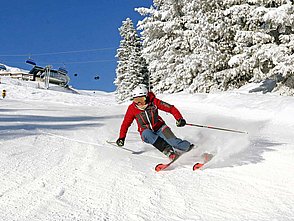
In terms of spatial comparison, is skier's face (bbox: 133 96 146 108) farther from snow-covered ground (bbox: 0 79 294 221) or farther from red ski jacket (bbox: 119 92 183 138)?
snow-covered ground (bbox: 0 79 294 221)

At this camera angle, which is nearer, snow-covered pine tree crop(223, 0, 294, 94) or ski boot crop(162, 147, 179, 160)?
ski boot crop(162, 147, 179, 160)

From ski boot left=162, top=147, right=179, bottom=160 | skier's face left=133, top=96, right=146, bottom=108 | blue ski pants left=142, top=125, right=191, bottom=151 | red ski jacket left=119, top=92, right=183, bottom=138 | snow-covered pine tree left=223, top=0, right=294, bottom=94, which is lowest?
ski boot left=162, top=147, right=179, bottom=160

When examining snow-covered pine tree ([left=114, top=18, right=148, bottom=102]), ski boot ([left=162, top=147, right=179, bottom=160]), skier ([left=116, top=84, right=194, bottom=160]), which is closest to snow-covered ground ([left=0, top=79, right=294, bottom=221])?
ski boot ([left=162, top=147, right=179, bottom=160])

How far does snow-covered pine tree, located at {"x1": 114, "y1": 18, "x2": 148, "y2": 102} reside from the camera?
36853 millimetres

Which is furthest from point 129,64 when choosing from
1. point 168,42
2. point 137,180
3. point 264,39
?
point 137,180

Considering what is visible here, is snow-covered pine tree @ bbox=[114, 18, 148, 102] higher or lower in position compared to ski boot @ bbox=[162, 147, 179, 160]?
higher

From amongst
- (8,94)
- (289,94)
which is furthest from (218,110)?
(8,94)

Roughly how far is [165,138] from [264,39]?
1065 centimetres

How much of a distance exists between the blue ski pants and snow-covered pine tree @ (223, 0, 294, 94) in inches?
336

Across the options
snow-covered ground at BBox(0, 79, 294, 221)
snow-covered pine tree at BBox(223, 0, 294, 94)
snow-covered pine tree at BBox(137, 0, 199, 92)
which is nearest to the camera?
snow-covered ground at BBox(0, 79, 294, 221)

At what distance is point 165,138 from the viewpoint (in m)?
5.87

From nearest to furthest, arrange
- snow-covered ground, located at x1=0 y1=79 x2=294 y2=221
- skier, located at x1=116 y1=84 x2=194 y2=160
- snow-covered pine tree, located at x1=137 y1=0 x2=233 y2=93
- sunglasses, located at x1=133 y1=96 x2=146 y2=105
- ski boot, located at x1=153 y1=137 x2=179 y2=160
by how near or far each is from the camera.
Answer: snow-covered ground, located at x1=0 y1=79 x2=294 y2=221 → ski boot, located at x1=153 y1=137 x2=179 y2=160 → skier, located at x1=116 y1=84 x2=194 y2=160 → sunglasses, located at x1=133 y1=96 x2=146 y2=105 → snow-covered pine tree, located at x1=137 y1=0 x2=233 y2=93

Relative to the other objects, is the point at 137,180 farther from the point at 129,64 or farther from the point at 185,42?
the point at 129,64

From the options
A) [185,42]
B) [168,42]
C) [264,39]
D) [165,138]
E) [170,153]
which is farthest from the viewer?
[168,42]
